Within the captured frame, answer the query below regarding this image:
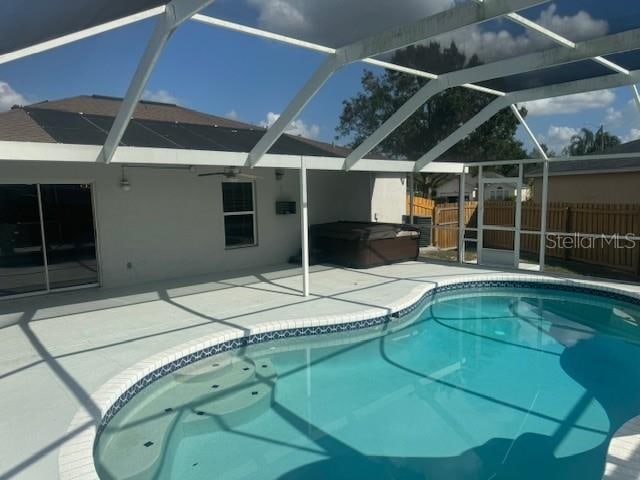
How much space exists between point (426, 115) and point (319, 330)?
218 inches

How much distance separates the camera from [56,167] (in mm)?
8531

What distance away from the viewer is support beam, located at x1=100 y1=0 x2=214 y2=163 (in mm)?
4293

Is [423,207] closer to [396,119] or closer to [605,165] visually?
[605,165]

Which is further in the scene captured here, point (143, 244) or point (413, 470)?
point (143, 244)

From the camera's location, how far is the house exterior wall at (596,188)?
13984 millimetres

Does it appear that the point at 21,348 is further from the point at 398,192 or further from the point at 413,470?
the point at 398,192

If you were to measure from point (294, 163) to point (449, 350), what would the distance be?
4.57 m

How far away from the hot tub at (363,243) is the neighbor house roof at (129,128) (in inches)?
83.1

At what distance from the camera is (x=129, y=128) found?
7.89m

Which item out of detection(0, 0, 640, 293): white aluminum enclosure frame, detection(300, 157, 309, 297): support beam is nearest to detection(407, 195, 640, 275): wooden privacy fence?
detection(0, 0, 640, 293): white aluminum enclosure frame

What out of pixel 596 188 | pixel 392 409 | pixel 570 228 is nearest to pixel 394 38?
pixel 392 409

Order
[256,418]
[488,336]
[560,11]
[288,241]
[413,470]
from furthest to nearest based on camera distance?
1. [288,241]
2. [488,336]
3. [560,11]
4. [256,418]
5. [413,470]

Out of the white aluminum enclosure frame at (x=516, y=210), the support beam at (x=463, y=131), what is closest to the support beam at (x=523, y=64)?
the support beam at (x=463, y=131)

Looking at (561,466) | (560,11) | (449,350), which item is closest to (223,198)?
(449,350)
